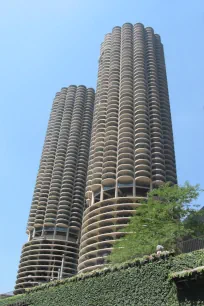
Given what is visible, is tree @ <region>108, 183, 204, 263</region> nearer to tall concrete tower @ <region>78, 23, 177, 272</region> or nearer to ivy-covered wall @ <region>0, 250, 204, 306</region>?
ivy-covered wall @ <region>0, 250, 204, 306</region>

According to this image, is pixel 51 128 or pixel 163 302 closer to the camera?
pixel 163 302

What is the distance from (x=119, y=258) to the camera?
41.1 m

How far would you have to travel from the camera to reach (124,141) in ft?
374

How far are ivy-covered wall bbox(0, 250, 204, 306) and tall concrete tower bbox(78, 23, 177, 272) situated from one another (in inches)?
2734

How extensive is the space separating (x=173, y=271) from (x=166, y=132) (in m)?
105

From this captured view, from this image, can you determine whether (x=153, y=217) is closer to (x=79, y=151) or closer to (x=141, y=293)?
(x=141, y=293)

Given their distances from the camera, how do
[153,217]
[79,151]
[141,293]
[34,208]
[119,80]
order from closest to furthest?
1. [141,293]
2. [153,217]
3. [119,80]
4. [34,208]
5. [79,151]

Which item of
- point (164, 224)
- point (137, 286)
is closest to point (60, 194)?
point (164, 224)

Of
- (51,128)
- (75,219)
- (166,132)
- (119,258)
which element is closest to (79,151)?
(51,128)

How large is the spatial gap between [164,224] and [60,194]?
344ft

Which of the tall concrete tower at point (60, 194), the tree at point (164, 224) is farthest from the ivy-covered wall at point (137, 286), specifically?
the tall concrete tower at point (60, 194)

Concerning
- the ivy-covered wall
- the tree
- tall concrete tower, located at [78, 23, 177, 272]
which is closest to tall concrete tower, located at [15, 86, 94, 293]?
tall concrete tower, located at [78, 23, 177, 272]

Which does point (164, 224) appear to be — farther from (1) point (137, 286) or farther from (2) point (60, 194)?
(2) point (60, 194)

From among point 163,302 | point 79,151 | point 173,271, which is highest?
point 79,151
